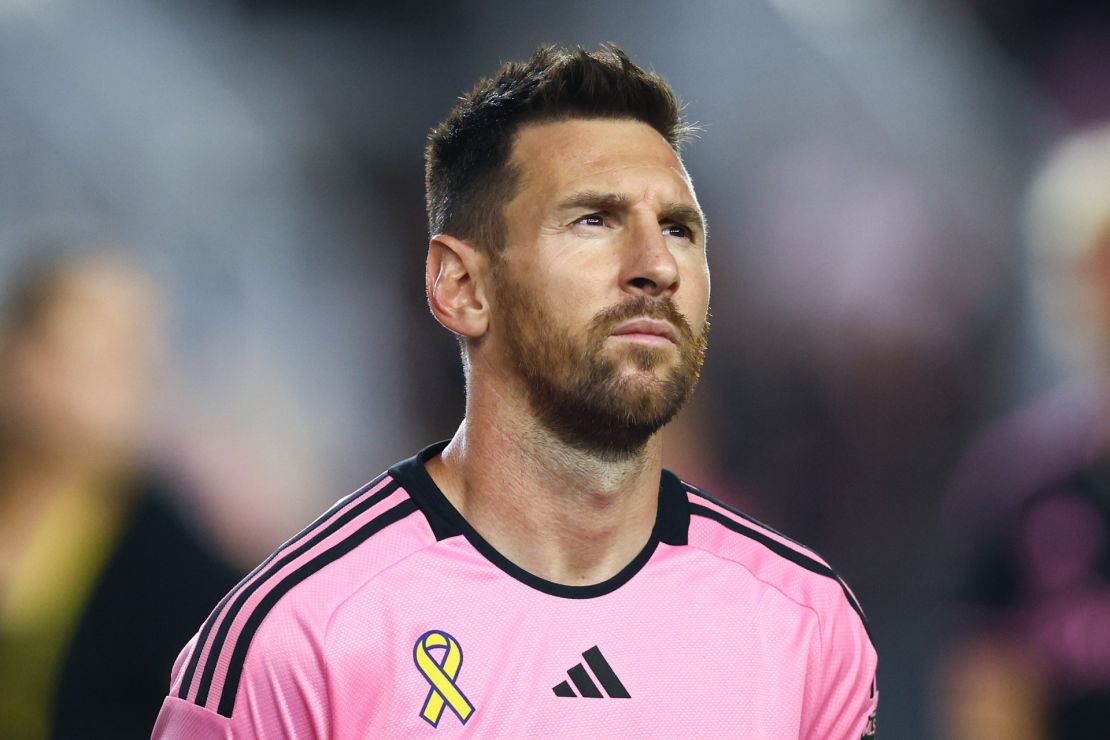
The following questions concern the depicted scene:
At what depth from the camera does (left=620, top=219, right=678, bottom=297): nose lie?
183cm

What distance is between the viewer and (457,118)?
2.17 m

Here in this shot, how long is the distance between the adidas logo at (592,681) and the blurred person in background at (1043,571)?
1672 mm

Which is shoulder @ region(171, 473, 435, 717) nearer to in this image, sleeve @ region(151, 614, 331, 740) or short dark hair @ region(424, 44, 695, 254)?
sleeve @ region(151, 614, 331, 740)

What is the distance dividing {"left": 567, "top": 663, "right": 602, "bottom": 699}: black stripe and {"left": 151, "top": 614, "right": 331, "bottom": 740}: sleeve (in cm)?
38

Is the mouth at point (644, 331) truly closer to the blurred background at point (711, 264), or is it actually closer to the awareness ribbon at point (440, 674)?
the awareness ribbon at point (440, 674)

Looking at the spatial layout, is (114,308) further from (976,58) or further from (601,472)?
(976,58)

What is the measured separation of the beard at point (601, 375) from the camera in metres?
1.83

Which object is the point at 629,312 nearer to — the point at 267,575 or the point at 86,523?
the point at 267,575

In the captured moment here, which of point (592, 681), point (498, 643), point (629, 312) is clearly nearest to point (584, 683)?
point (592, 681)

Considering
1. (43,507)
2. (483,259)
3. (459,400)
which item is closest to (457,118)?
(483,259)

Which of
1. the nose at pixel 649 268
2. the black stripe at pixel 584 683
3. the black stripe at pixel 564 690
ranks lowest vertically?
the black stripe at pixel 564 690

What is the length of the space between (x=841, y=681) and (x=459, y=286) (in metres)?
0.95

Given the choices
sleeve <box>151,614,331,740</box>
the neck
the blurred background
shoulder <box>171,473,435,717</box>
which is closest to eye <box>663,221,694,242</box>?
the neck

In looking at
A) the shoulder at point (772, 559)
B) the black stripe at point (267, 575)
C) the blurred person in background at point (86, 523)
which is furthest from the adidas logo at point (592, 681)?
the blurred person in background at point (86, 523)
